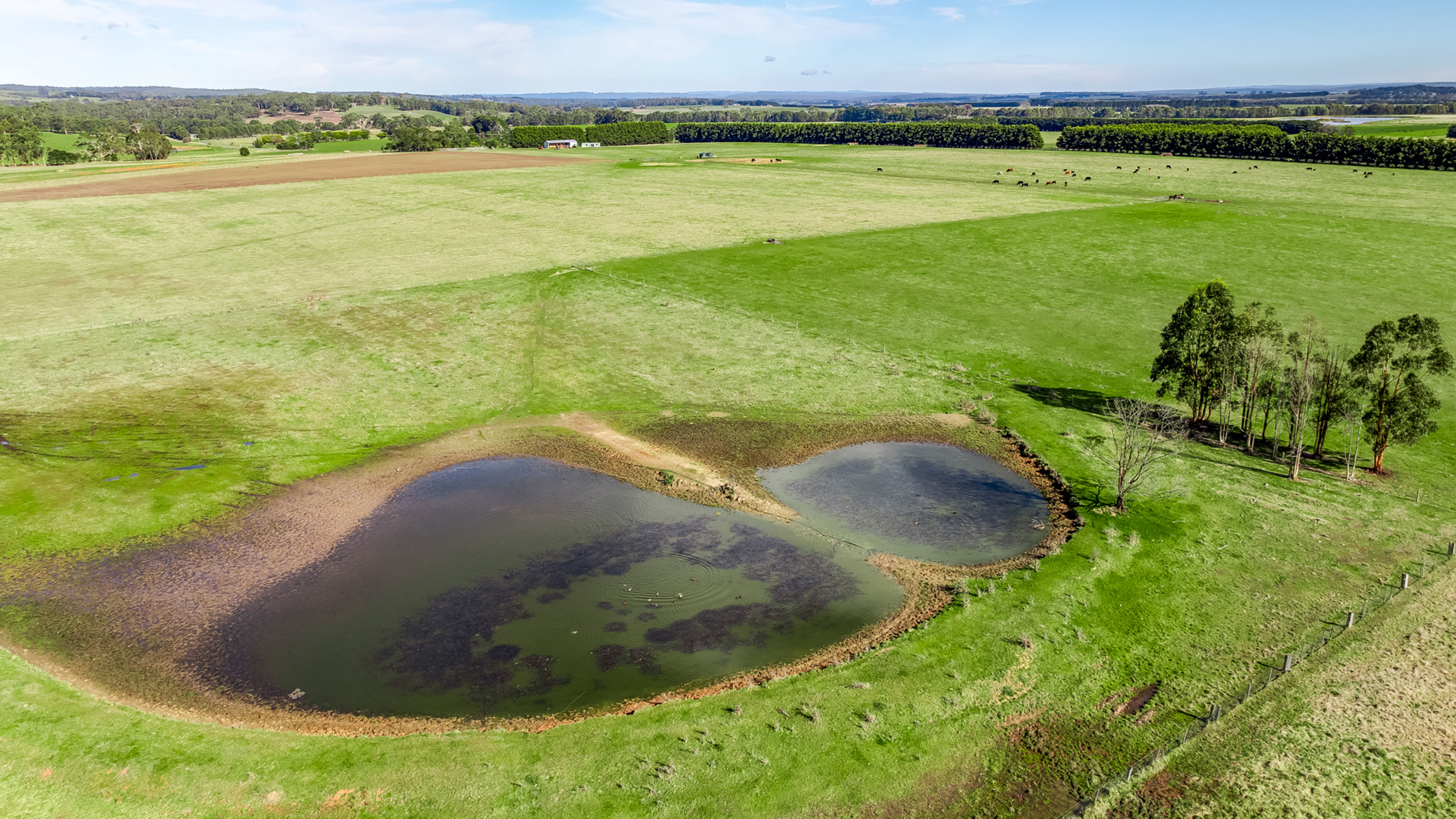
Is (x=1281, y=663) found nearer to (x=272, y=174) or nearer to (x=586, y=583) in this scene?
(x=586, y=583)

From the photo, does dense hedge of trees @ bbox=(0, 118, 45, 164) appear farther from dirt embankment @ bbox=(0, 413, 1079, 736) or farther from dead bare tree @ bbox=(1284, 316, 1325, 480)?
dead bare tree @ bbox=(1284, 316, 1325, 480)

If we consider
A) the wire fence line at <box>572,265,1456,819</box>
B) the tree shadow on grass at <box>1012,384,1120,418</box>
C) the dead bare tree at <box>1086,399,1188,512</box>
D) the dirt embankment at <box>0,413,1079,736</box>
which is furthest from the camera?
the tree shadow on grass at <box>1012,384,1120,418</box>

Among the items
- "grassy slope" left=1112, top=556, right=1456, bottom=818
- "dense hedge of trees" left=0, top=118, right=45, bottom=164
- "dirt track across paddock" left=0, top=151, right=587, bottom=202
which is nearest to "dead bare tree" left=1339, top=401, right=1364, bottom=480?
"grassy slope" left=1112, top=556, right=1456, bottom=818

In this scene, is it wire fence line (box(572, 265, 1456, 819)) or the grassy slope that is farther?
wire fence line (box(572, 265, 1456, 819))

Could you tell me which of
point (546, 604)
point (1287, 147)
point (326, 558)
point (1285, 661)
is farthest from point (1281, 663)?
point (1287, 147)

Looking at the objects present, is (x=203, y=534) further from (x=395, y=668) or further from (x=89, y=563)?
(x=395, y=668)

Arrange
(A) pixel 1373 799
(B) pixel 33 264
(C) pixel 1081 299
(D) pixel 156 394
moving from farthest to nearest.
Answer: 1. (B) pixel 33 264
2. (C) pixel 1081 299
3. (D) pixel 156 394
4. (A) pixel 1373 799

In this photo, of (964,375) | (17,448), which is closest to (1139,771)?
(964,375)
